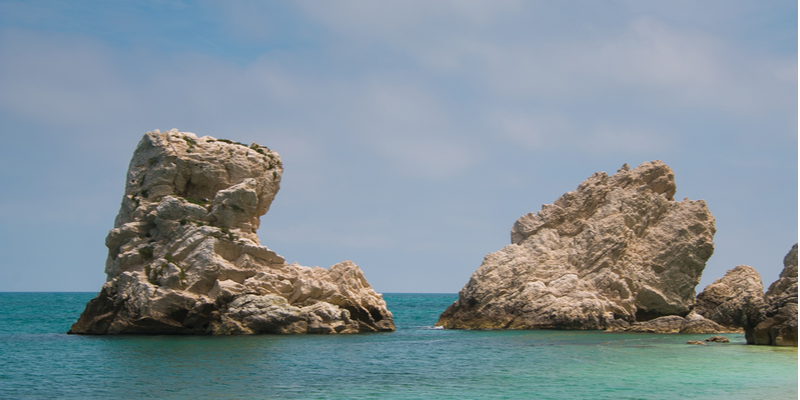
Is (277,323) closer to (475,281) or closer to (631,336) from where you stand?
(475,281)

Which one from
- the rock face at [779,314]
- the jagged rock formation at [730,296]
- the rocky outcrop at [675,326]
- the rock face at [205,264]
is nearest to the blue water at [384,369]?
the rock face at [779,314]

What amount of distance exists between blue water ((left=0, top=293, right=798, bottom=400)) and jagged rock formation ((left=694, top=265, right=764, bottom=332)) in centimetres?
1504

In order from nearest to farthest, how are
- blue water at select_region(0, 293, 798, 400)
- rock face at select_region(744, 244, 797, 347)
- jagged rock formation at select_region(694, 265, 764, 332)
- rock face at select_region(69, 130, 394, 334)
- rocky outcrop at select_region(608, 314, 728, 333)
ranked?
blue water at select_region(0, 293, 798, 400)
rock face at select_region(744, 244, 797, 347)
rock face at select_region(69, 130, 394, 334)
rocky outcrop at select_region(608, 314, 728, 333)
jagged rock formation at select_region(694, 265, 764, 332)

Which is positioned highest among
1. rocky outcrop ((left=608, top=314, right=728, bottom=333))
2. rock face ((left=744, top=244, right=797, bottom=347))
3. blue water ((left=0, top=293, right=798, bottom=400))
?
rock face ((left=744, top=244, right=797, bottom=347))

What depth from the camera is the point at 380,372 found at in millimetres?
28000

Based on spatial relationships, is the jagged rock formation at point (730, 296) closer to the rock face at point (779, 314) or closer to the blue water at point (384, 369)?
the blue water at point (384, 369)

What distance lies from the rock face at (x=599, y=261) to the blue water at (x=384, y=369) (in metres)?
9.55

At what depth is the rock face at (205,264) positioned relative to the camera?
135 ft

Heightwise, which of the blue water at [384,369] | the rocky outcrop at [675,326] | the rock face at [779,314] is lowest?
the blue water at [384,369]

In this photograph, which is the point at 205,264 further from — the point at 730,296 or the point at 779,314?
the point at 730,296

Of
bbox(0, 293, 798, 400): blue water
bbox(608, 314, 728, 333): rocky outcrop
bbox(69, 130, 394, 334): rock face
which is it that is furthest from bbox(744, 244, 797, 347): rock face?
bbox(69, 130, 394, 334): rock face

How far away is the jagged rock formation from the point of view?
52594mm

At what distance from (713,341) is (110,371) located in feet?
106

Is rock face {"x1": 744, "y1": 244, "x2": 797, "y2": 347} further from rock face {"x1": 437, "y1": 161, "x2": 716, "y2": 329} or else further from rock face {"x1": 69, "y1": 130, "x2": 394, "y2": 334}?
rock face {"x1": 69, "y1": 130, "x2": 394, "y2": 334}
